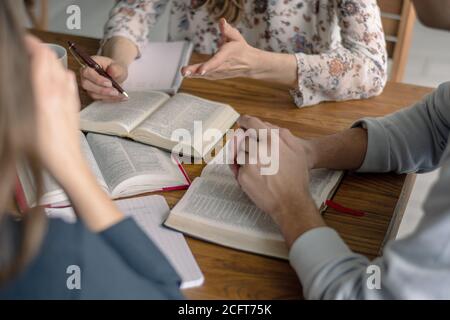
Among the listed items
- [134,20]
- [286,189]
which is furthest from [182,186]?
[134,20]

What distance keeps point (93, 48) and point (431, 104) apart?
2.98 feet

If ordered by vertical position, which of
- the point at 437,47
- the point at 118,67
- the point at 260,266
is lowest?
the point at 437,47

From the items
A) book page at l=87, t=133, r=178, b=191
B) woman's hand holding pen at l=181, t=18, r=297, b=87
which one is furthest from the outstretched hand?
book page at l=87, t=133, r=178, b=191

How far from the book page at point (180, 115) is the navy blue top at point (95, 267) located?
18.0 inches

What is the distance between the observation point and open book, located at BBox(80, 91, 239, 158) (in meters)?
1.18

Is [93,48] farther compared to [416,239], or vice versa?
[93,48]

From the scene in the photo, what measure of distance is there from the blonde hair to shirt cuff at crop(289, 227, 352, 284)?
0.37 metres

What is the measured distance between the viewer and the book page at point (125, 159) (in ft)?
3.51

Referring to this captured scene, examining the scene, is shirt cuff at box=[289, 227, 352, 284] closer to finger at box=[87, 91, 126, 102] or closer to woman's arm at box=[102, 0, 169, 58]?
finger at box=[87, 91, 126, 102]

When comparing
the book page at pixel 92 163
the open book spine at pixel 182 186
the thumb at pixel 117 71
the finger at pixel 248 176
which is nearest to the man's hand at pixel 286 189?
the finger at pixel 248 176

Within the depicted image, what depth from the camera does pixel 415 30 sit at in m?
4.08

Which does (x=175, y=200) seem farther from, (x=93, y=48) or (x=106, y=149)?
(x=93, y=48)
